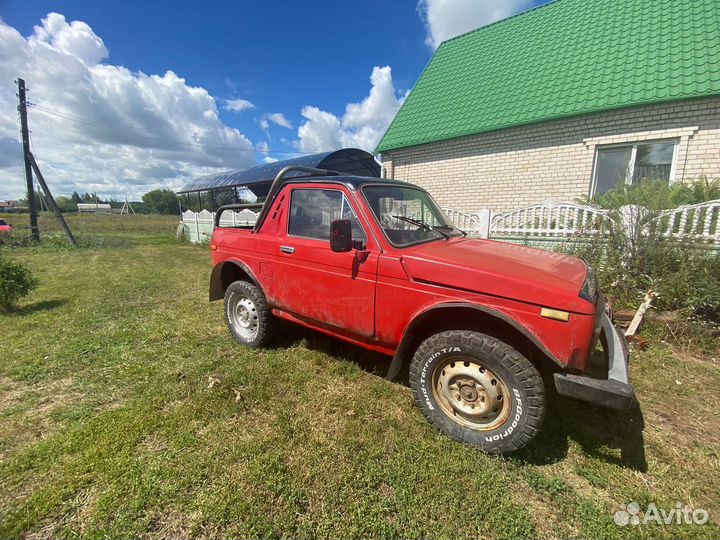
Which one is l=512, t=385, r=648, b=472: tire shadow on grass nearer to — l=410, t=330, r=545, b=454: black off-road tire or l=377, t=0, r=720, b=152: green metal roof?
l=410, t=330, r=545, b=454: black off-road tire

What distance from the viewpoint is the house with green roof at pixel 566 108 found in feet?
20.3

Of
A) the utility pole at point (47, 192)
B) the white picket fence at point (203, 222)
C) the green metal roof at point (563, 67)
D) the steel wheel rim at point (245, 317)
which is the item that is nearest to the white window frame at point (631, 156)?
the green metal roof at point (563, 67)

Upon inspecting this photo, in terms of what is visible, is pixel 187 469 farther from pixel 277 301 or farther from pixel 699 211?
pixel 699 211

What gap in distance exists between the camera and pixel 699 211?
435 centimetres

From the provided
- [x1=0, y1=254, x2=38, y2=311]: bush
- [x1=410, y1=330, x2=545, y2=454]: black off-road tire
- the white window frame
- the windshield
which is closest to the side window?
the windshield

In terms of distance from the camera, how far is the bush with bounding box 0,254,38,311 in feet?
16.4

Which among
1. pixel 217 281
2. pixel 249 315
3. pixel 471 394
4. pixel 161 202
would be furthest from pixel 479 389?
pixel 161 202

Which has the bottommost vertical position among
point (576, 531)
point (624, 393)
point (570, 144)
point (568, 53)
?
point (576, 531)

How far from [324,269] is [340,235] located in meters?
0.51

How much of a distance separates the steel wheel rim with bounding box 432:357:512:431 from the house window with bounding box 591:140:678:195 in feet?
20.4

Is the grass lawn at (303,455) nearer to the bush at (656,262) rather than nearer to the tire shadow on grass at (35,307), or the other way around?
the bush at (656,262)

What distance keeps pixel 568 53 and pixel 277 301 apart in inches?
383

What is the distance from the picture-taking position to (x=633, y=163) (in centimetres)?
678

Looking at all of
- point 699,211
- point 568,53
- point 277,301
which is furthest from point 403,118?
point 277,301
